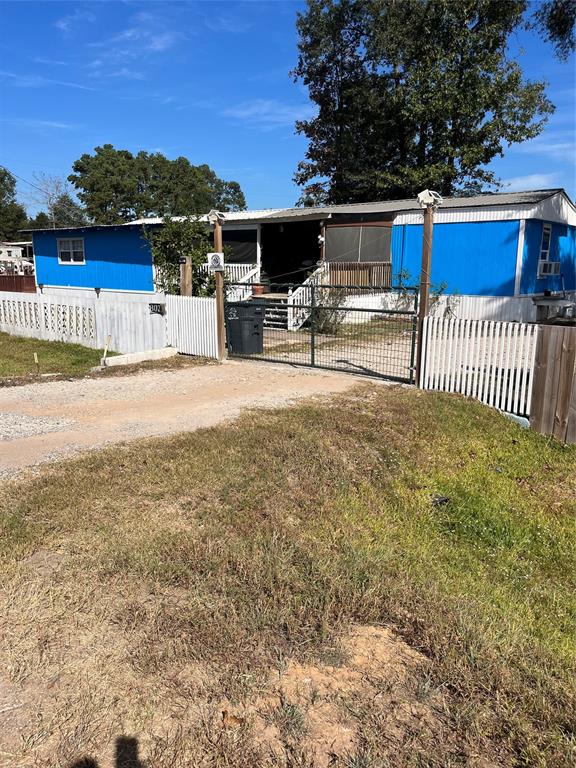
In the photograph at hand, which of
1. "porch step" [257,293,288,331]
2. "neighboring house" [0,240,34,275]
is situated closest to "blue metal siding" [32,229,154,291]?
"porch step" [257,293,288,331]

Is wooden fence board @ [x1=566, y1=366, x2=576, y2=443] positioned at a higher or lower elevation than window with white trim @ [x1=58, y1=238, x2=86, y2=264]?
lower

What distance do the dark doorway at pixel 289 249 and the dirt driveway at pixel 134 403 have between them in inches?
513

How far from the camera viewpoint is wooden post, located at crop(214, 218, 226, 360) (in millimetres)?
9977

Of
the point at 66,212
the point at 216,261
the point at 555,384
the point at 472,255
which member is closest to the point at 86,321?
the point at 216,261

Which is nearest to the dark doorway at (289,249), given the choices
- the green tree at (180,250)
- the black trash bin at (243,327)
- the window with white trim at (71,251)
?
the window with white trim at (71,251)

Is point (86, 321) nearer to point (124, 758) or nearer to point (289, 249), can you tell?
point (124, 758)

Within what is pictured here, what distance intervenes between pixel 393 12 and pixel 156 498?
30.6 m

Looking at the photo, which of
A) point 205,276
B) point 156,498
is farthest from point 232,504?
point 205,276

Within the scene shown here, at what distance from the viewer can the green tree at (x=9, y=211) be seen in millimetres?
67938

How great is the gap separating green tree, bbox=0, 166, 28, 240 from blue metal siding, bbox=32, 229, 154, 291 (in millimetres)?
45205

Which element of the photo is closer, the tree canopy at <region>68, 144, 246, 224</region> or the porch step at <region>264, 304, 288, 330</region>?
the porch step at <region>264, 304, 288, 330</region>

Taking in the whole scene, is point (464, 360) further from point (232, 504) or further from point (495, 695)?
point (495, 695)

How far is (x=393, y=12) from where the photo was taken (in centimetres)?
2764

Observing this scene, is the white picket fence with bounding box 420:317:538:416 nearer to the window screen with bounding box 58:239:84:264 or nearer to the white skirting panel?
the white skirting panel
